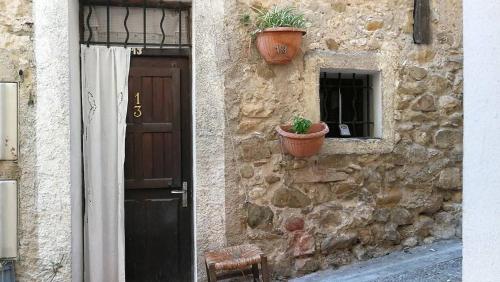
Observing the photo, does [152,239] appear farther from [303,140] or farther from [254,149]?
[303,140]

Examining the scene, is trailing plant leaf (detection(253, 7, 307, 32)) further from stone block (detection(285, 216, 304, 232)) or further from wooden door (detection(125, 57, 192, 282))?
stone block (detection(285, 216, 304, 232))

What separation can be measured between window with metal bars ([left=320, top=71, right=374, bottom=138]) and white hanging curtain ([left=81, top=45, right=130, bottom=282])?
1843 millimetres

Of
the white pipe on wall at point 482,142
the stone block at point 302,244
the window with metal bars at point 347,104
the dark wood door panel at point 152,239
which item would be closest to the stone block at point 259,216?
the stone block at point 302,244

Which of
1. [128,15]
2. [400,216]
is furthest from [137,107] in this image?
[400,216]

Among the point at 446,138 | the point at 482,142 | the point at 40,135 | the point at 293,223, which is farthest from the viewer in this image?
the point at 446,138

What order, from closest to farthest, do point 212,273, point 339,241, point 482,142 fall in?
point 482,142
point 212,273
point 339,241

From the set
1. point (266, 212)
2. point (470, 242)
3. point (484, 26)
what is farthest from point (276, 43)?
point (470, 242)

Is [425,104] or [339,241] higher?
[425,104]

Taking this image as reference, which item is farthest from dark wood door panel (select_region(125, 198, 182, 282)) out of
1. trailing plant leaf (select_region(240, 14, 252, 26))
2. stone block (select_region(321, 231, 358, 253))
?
trailing plant leaf (select_region(240, 14, 252, 26))

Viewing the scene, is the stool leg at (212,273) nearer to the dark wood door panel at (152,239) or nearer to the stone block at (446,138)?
the dark wood door panel at (152,239)

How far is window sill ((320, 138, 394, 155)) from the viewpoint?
4164 mm

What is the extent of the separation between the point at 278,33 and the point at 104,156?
1777mm

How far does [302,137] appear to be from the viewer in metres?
3.82

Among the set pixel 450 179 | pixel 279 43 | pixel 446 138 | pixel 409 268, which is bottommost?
pixel 409 268
